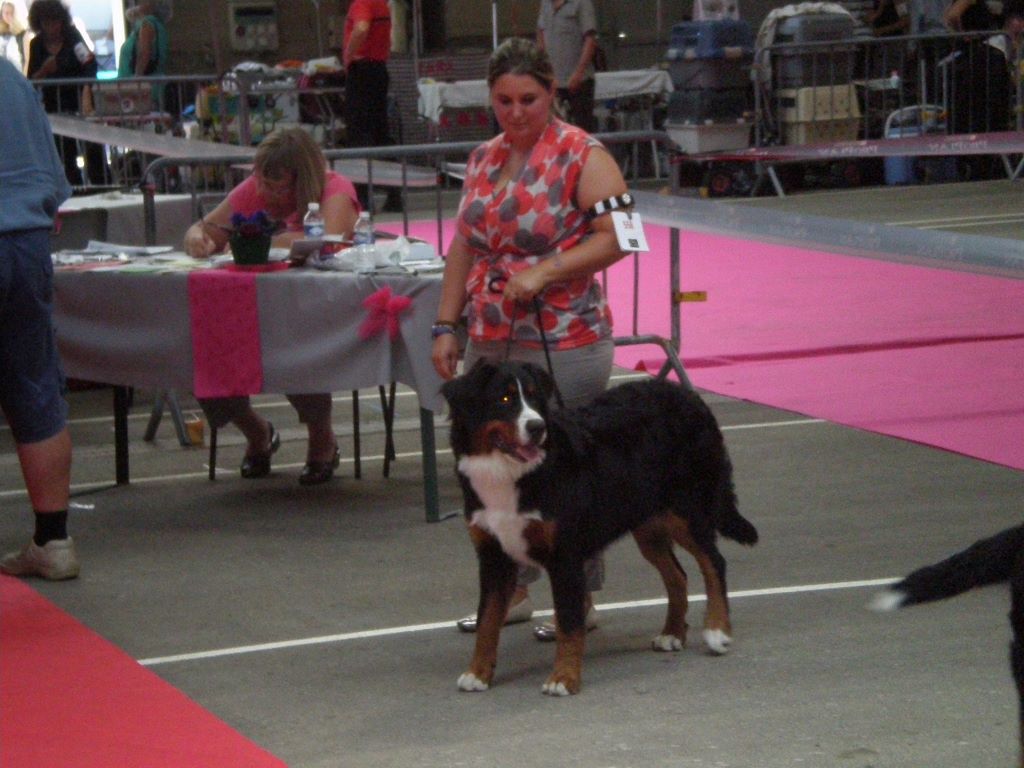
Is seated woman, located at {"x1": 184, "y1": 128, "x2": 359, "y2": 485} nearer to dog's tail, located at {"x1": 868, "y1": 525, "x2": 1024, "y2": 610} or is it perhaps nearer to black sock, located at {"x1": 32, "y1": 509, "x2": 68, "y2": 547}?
black sock, located at {"x1": 32, "y1": 509, "x2": 68, "y2": 547}

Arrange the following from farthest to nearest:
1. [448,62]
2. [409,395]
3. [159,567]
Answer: [448,62] < [409,395] < [159,567]

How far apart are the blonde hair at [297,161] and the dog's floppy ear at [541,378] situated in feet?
9.47

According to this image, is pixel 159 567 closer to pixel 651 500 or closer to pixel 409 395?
pixel 651 500

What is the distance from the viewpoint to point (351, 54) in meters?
15.0

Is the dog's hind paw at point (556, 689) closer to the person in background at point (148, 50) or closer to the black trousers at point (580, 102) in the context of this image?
the black trousers at point (580, 102)

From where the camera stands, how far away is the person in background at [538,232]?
4.52m

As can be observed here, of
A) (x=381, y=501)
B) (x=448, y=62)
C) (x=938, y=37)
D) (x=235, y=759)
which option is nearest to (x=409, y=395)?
(x=381, y=501)

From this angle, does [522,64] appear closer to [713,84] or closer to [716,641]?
[716,641]

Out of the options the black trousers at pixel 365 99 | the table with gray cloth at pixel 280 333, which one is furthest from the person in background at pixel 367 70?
the table with gray cloth at pixel 280 333

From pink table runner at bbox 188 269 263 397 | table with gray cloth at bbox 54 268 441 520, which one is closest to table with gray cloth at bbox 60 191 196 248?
table with gray cloth at bbox 54 268 441 520

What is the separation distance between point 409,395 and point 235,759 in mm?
5030

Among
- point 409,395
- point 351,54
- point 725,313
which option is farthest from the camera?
point 351,54

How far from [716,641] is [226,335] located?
2.49m

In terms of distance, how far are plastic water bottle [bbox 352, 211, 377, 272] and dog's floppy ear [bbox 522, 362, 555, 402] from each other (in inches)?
79.1
